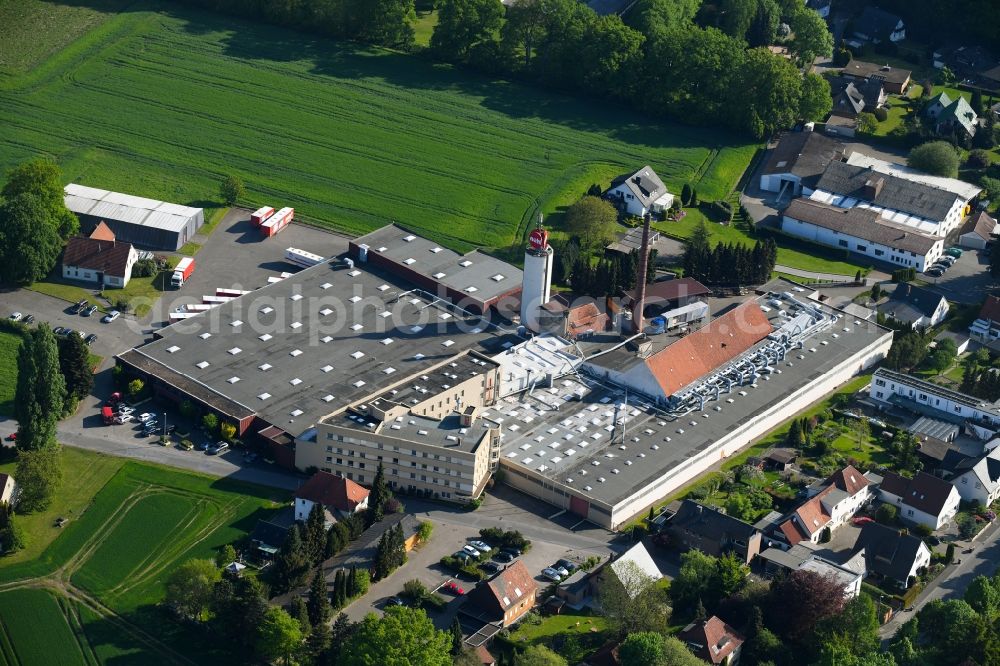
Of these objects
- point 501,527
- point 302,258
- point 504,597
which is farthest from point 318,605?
point 302,258

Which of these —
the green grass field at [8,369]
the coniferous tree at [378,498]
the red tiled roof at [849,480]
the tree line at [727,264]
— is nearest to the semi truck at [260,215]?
the green grass field at [8,369]

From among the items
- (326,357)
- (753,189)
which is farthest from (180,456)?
(753,189)

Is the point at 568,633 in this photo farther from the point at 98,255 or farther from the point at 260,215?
the point at 260,215

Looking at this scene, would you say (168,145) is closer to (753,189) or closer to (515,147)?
(515,147)

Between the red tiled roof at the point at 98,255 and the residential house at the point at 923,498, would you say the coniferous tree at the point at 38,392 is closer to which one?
the red tiled roof at the point at 98,255

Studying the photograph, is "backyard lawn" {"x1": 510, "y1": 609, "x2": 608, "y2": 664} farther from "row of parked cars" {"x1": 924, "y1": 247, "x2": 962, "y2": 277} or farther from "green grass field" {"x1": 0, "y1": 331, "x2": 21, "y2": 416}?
"row of parked cars" {"x1": 924, "y1": 247, "x2": 962, "y2": 277}
